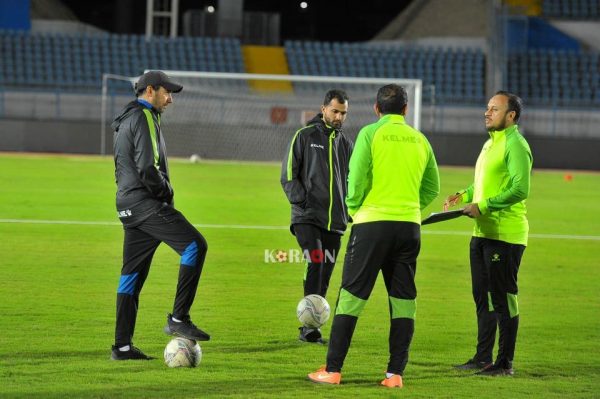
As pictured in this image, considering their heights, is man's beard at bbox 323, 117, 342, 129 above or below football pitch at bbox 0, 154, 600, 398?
above

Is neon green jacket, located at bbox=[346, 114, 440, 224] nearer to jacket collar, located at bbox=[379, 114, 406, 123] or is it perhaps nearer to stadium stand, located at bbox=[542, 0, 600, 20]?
jacket collar, located at bbox=[379, 114, 406, 123]

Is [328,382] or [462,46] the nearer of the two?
[328,382]

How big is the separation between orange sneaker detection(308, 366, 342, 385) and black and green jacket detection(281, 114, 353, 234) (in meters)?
2.02

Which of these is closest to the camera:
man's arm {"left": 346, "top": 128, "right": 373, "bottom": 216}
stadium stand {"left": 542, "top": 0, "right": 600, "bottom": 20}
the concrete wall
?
man's arm {"left": 346, "top": 128, "right": 373, "bottom": 216}

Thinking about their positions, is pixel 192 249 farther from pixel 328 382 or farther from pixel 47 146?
pixel 47 146

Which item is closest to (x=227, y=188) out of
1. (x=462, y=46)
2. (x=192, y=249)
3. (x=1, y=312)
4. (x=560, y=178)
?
(x=560, y=178)

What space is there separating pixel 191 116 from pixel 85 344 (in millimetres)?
30499

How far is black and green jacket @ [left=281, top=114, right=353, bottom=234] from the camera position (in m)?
9.14

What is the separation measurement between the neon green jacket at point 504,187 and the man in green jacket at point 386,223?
79 cm

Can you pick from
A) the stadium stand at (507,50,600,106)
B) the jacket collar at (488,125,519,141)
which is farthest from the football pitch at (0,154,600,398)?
the stadium stand at (507,50,600,106)

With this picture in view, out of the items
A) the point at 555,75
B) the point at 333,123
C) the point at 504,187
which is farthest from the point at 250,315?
the point at 555,75

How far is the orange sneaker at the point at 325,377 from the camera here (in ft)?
23.9

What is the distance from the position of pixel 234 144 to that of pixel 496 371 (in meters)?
31.1

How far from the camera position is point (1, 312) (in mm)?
9789
